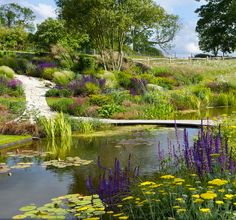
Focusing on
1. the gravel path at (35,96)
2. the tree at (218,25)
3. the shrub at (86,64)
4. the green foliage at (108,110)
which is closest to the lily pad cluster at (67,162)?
the gravel path at (35,96)

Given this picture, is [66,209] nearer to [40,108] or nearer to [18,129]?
[18,129]

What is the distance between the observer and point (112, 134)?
472 inches

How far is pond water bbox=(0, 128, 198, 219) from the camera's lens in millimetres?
6301

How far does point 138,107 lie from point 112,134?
4656 mm

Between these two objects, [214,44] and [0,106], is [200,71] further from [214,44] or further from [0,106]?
[214,44]

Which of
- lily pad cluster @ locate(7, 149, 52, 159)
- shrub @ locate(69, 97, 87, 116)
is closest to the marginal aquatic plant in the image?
lily pad cluster @ locate(7, 149, 52, 159)

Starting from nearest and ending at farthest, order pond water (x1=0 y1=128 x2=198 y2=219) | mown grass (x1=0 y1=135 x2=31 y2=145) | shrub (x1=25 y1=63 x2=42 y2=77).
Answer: pond water (x1=0 y1=128 x2=198 y2=219)
mown grass (x1=0 y1=135 x2=31 y2=145)
shrub (x1=25 y1=63 x2=42 y2=77)

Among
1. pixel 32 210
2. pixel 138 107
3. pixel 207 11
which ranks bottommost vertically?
pixel 32 210

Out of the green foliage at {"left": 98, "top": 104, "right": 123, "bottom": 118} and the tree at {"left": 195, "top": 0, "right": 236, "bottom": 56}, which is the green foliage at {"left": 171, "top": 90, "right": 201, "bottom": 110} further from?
the tree at {"left": 195, "top": 0, "right": 236, "bottom": 56}

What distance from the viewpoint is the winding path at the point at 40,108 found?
43.1 ft

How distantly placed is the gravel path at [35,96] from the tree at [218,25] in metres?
35.8

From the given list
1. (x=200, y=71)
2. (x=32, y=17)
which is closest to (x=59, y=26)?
(x=200, y=71)

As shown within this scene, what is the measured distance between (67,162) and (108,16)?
65.3ft

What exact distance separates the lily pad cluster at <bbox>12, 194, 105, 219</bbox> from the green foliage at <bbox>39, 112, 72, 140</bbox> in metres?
5.76
